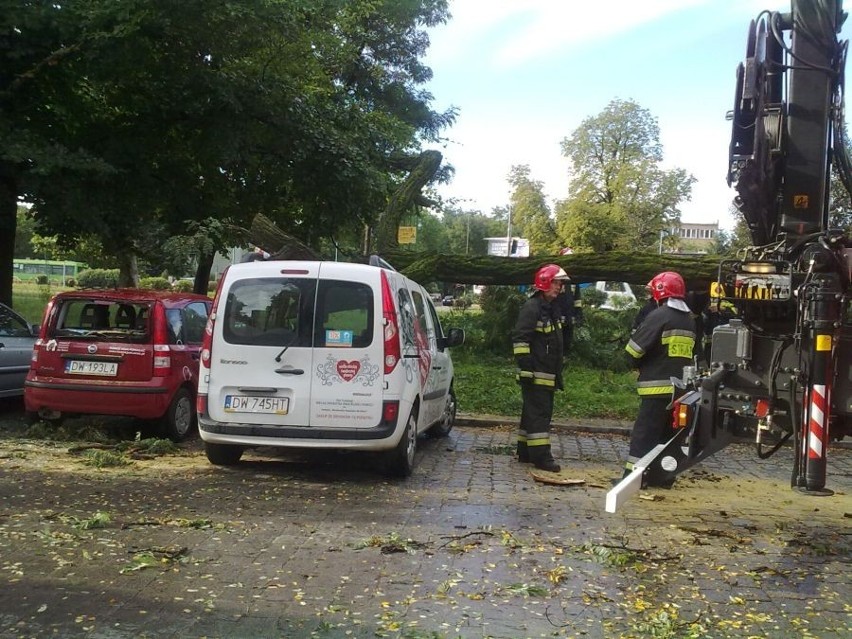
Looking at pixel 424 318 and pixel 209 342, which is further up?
pixel 424 318

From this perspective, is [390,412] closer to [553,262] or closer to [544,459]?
[544,459]

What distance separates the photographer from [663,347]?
7.15m

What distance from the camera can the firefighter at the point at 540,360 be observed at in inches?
317

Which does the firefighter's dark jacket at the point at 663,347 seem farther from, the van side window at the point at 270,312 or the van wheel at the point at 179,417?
the van wheel at the point at 179,417

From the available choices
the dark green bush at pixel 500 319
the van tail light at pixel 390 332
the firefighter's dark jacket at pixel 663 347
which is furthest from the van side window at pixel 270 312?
the dark green bush at pixel 500 319

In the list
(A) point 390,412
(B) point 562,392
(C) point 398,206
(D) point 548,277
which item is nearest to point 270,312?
(A) point 390,412

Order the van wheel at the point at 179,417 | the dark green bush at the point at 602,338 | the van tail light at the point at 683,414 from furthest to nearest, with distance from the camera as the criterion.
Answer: the dark green bush at the point at 602,338 → the van wheel at the point at 179,417 → the van tail light at the point at 683,414

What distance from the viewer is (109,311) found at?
28.9ft

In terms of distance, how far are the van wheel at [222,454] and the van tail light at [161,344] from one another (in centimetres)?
135

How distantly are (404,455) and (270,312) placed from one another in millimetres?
1745

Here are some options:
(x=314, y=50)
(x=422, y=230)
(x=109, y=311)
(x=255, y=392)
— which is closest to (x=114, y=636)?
(x=255, y=392)

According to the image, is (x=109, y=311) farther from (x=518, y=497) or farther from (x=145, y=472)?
(x=518, y=497)

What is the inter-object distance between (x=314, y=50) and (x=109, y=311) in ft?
32.3

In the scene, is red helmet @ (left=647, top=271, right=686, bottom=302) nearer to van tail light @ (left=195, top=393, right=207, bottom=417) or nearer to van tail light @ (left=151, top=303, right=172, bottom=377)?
van tail light @ (left=195, top=393, right=207, bottom=417)
